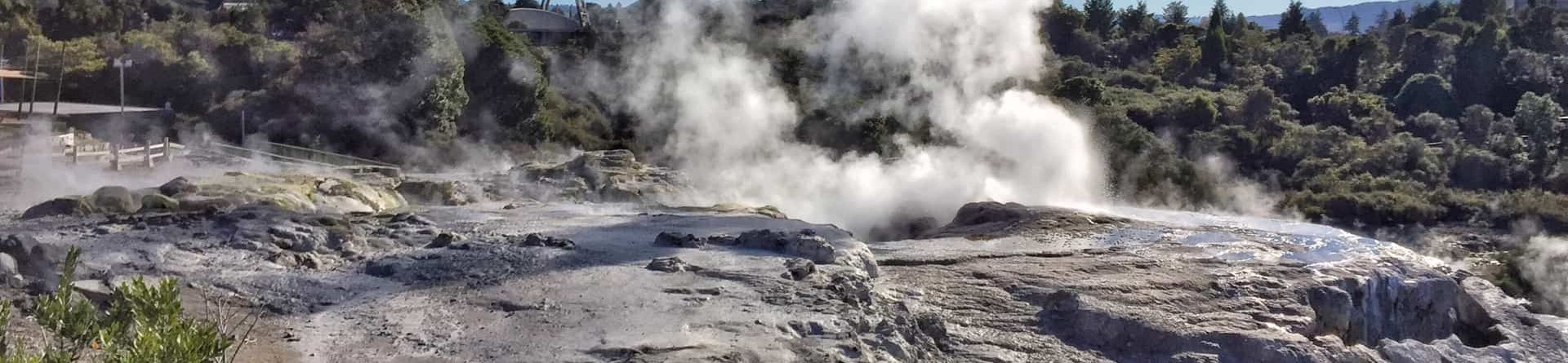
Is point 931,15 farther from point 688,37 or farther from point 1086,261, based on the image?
point 1086,261

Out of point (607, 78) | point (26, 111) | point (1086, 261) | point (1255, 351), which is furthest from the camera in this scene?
point (607, 78)

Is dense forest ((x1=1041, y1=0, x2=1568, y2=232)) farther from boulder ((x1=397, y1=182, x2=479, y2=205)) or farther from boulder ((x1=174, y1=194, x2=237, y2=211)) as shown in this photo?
boulder ((x1=174, y1=194, x2=237, y2=211))

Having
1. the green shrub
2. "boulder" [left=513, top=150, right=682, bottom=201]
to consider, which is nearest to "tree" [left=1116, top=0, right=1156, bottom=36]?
"boulder" [left=513, top=150, right=682, bottom=201]

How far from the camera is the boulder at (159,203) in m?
13.7

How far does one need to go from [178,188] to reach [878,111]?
55.4 ft

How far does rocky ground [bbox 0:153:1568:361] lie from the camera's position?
30.1 feet

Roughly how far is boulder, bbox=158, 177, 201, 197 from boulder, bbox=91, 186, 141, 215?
0.84m

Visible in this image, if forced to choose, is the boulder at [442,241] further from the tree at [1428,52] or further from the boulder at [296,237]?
the tree at [1428,52]

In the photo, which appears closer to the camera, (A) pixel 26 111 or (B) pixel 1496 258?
(A) pixel 26 111

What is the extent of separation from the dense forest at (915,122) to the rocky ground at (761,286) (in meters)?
11.3

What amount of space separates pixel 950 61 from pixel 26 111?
15933 millimetres

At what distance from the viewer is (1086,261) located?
13344mm

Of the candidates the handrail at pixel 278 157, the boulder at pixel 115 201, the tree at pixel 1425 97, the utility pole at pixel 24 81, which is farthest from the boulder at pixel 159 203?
the tree at pixel 1425 97

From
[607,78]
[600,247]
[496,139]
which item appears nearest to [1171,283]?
[600,247]
